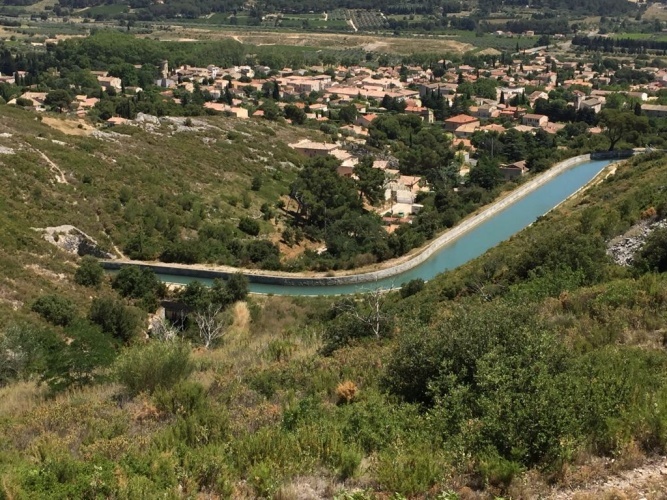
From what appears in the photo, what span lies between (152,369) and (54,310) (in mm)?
10153

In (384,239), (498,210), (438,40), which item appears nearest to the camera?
(384,239)

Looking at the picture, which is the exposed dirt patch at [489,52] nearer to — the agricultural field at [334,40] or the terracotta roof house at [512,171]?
the agricultural field at [334,40]

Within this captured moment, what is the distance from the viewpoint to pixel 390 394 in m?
6.69

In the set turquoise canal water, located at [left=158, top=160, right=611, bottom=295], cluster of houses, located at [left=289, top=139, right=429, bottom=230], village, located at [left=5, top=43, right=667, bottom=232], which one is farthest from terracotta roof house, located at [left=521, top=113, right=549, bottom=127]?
cluster of houses, located at [left=289, top=139, right=429, bottom=230]

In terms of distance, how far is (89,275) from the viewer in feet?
68.9

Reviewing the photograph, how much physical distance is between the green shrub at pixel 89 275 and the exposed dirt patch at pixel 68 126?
18.0 m

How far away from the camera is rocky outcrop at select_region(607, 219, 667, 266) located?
13.7 meters

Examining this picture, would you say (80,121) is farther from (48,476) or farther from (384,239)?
(48,476)

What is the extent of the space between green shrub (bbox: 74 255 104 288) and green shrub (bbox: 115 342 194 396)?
13.9 metres

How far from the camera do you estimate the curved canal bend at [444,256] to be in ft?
81.5

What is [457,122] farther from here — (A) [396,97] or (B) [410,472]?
(B) [410,472]

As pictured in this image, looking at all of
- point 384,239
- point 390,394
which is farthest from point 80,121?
point 390,394

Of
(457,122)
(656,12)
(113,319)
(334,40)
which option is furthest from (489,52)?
(113,319)

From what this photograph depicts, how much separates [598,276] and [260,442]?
28.6ft
